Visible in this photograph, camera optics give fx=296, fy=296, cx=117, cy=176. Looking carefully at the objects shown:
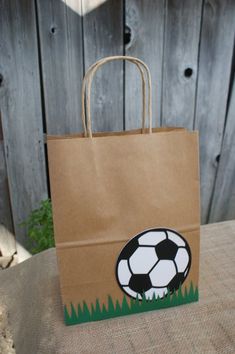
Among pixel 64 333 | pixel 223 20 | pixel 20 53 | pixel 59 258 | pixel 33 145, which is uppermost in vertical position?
pixel 223 20

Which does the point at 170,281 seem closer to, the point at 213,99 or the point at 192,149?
the point at 192,149

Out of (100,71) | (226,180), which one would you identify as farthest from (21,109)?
(226,180)

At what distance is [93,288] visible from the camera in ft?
2.15

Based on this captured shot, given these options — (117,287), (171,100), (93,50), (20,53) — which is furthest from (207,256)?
(20,53)

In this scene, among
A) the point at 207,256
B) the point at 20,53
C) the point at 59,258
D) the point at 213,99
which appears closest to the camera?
the point at 59,258

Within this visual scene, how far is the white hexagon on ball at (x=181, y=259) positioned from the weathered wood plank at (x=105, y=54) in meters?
0.88

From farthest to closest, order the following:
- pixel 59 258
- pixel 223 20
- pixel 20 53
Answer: pixel 223 20, pixel 20 53, pixel 59 258

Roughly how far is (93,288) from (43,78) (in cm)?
96

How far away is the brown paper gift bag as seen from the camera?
594 mm

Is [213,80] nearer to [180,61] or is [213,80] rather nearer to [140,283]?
[180,61]

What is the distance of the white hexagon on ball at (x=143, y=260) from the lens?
66cm

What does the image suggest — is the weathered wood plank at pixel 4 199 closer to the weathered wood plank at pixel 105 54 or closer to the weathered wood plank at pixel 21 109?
the weathered wood plank at pixel 21 109

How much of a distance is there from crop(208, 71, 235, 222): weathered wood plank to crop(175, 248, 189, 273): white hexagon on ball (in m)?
1.07

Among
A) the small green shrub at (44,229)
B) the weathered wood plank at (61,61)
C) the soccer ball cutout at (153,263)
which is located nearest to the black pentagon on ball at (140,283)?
the soccer ball cutout at (153,263)
